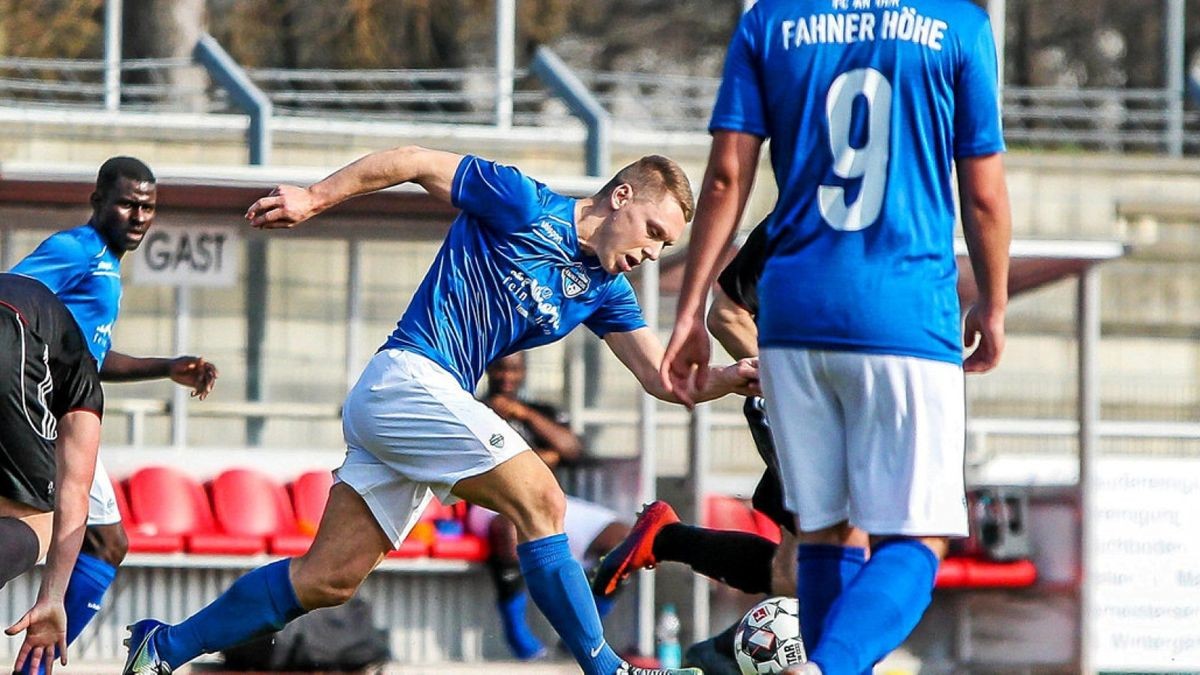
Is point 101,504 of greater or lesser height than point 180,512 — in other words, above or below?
above

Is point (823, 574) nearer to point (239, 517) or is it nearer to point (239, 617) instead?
point (239, 617)

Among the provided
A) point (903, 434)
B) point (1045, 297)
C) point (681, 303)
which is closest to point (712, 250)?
point (681, 303)

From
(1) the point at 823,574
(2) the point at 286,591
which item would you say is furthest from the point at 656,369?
(1) the point at 823,574

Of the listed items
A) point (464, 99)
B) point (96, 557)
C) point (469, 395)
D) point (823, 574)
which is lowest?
point (96, 557)

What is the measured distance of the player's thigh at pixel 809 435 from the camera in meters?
4.61

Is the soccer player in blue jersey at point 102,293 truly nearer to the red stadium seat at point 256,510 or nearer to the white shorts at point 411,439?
the white shorts at point 411,439

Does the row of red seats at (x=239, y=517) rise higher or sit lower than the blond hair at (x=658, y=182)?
lower

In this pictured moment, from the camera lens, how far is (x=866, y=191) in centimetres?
454

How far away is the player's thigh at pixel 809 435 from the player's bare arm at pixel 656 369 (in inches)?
36.4

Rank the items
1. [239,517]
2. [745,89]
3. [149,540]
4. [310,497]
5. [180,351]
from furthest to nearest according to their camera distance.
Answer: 1. [180,351]
2. [310,497]
3. [239,517]
4. [149,540]
5. [745,89]

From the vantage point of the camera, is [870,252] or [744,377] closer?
[870,252]

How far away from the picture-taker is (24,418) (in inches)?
217

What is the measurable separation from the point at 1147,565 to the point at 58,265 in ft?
20.3

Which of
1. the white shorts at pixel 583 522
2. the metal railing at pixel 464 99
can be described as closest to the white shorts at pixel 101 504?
the white shorts at pixel 583 522
